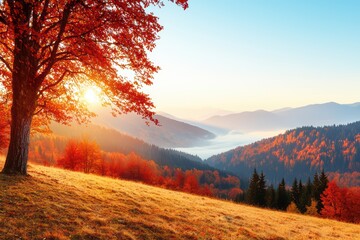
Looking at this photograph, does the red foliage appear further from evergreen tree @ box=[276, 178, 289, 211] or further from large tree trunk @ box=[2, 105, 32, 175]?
large tree trunk @ box=[2, 105, 32, 175]

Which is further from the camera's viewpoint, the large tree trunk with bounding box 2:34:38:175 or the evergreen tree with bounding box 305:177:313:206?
the evergreen tree with bounding box 305:177:313:206

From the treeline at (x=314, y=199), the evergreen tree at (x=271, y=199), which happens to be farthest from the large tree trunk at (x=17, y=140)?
the evergreen tree at (x=271, y=199)

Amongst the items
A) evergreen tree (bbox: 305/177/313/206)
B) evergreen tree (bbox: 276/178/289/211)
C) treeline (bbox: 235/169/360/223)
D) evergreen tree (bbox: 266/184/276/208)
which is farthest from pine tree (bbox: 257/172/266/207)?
evergreen tree (bbox: 305/177/313/206)

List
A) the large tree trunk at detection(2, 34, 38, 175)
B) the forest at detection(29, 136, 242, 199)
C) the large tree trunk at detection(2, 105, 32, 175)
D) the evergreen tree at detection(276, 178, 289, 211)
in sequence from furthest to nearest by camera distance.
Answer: the evergreen tree at detection(276, 178, 289, 211) < the forest at detection(29, 136, 242, 199) < the large tree trunk at detection(2, 105, 32, 175) < the large tree trunk at detection(2, 34, 38, 175)

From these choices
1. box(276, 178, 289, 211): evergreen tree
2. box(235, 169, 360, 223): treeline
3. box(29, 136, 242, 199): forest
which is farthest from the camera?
box(276, 178, 289, 211): evergreen tree

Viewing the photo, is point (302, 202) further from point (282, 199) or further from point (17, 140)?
point (17, 140)

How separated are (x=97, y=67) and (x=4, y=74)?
6.47 meters

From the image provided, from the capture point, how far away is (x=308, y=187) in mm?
82812

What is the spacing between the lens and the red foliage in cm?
6197

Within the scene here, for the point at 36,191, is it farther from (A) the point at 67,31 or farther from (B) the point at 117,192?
(A) the point at 67,31

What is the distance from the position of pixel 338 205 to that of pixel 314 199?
12.2m

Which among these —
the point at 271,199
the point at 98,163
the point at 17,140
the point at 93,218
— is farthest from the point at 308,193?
the point at 17,140

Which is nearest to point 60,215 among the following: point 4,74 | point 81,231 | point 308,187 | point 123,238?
point 81,231

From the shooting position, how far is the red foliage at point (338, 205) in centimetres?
6197
